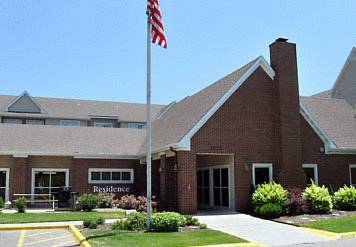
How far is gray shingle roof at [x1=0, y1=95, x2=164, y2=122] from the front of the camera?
53.8m

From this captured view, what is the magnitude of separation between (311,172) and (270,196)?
195 inches

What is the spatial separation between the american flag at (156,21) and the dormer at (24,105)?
1567 inches

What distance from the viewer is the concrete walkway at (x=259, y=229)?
43.9 ft

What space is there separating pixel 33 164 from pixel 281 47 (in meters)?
16.1

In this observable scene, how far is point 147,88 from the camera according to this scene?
15.4 meters

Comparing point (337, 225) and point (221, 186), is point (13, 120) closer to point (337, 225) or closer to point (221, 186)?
point (221, 186)

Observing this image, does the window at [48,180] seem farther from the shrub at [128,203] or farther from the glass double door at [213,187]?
the glass double door at [213,187]

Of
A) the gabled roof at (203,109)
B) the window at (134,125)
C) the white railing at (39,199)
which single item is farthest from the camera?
the window at (134,125)

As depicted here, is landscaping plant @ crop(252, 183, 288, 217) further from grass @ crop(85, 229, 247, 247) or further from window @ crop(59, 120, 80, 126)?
window @ crop(59, 120, 80, 126)

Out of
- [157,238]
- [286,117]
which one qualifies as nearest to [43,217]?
[157,238]

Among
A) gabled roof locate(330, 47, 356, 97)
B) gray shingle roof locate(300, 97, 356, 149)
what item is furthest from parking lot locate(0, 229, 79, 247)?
gabled roof locate(330, 47, 356, 97)

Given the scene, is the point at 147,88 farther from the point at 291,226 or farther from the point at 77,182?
the point at 77,182

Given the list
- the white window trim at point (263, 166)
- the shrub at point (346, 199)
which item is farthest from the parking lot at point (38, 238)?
the shrub at point (346, 199)

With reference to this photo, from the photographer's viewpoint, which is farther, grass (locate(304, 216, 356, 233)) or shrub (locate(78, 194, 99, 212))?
shrub (locate(78, 194, 99, 212))
